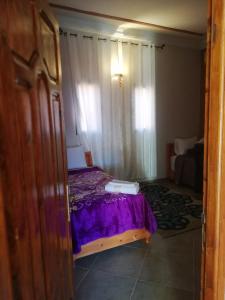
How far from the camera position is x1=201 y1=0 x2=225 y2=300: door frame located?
2.75ft

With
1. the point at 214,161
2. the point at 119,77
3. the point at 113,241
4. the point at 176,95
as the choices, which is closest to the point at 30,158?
the point at 214,161

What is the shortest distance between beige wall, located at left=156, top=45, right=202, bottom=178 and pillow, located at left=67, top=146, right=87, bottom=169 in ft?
6.54

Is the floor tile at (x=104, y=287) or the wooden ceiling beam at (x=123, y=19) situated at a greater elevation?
the wooden ceiling beam at (x=123, y=19)

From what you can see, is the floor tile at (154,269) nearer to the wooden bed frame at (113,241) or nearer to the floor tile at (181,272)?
the floor tile at (181,272)

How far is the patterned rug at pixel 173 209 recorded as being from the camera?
304 centimetres

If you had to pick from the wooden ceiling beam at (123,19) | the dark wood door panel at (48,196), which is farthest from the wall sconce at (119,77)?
the dark wood door panel at (48,196)

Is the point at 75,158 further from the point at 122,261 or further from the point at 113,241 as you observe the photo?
the point at 122,261

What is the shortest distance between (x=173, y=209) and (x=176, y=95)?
9.07 ft

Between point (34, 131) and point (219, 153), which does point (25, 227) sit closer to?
point (34, 131)

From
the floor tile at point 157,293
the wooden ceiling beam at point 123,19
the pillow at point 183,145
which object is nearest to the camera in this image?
the floor tile at point 157,293

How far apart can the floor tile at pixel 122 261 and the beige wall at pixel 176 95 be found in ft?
9.57

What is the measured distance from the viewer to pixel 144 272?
2.23 metres

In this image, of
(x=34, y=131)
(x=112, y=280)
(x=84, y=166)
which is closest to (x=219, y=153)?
(x=34, y=131)

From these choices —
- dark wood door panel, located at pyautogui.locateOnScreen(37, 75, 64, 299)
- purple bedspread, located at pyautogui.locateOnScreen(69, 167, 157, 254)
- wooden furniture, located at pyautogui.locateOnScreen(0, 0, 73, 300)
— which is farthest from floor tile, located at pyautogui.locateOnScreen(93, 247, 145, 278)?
dark wood door panel, located at pyautogui.locateOnScreen(37, 75, 64, 299)
